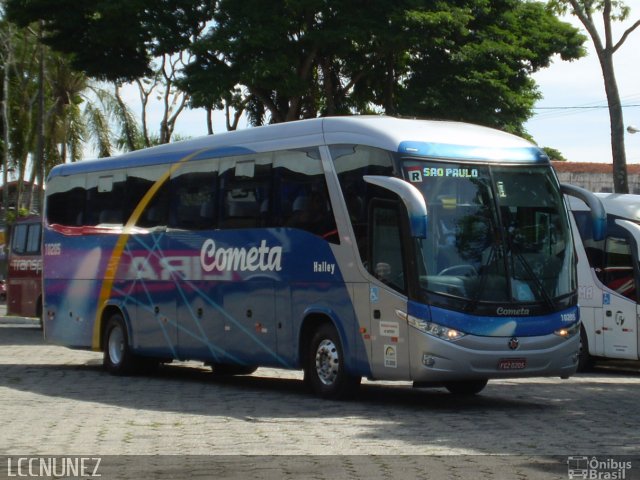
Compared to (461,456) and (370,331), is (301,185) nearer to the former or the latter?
(370,331)

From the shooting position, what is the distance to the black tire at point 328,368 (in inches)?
608

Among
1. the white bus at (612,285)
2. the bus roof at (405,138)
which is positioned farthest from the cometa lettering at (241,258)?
the white bus at (612,285)

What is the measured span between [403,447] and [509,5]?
2456 cm

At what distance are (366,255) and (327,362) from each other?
1609 millimetres

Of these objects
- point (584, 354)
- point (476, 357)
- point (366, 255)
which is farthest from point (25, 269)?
point (476, 357)

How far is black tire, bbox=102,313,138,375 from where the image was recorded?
68.4 feet

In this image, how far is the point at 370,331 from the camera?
14945 millimetres

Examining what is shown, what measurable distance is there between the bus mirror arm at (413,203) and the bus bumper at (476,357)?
50.6 inches

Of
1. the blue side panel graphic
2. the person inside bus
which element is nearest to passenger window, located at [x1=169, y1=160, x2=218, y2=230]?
the blue side panel graphic

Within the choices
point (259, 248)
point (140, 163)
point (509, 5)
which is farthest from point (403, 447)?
point (509, 5)

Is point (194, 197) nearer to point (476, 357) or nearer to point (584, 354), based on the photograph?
point (476, 357)

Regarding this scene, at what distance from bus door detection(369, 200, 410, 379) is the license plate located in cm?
108

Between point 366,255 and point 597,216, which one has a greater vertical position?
point 597,216

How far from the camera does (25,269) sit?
1355 inches
